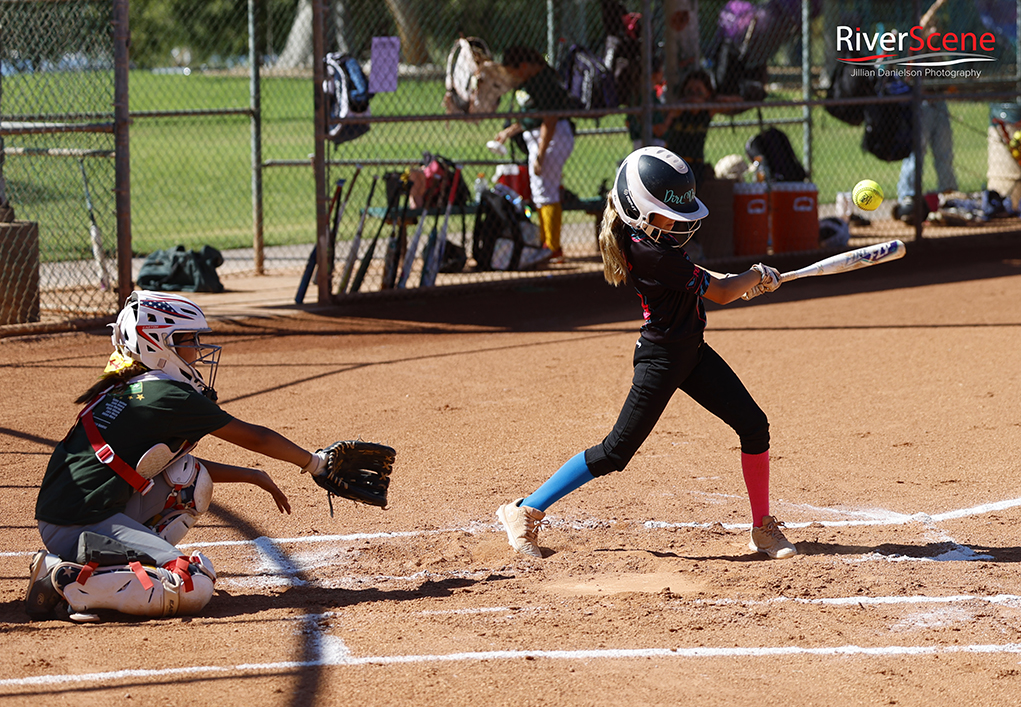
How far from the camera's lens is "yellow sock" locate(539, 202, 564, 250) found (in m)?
13.0

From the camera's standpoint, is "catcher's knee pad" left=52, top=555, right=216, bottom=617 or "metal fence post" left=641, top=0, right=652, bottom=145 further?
"metal fence post" left=641, top=0, right=652, bottom=145

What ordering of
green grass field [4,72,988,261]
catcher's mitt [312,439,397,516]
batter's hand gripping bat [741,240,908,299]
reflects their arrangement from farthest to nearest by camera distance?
green grass field [4,72,988,261] → batter's hand gripping bat [741,240,908,299] → catcher's mitt [312,439,397,516]

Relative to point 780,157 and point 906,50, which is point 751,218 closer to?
point 780,157

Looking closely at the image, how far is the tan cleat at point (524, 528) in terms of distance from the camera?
16.0ft

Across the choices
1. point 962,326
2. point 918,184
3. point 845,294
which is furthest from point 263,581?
point 918,184

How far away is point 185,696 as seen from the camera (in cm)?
351

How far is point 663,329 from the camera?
183 inches

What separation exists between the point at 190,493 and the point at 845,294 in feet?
27.1

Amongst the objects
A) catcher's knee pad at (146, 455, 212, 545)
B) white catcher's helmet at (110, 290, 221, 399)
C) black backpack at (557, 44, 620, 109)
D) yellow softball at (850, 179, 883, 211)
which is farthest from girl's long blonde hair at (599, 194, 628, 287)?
black backpack at (557, 44, 620, 109)

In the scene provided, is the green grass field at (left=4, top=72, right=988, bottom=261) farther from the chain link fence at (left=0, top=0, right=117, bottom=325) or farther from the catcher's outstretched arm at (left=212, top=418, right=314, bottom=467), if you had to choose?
the catcher's outstretched arm at (left=212, top=418, right=314, bottom=467)

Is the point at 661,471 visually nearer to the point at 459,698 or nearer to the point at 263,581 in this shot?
the point at 263,581

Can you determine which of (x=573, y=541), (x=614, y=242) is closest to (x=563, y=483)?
(x=573, y=541)

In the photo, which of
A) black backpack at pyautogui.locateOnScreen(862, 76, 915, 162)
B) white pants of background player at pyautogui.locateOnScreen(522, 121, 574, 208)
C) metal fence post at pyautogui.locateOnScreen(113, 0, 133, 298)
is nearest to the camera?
metal fence post at pyautogui.locateOnScreen(113, 0, 133, 298)

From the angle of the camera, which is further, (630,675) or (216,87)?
(216,87)
